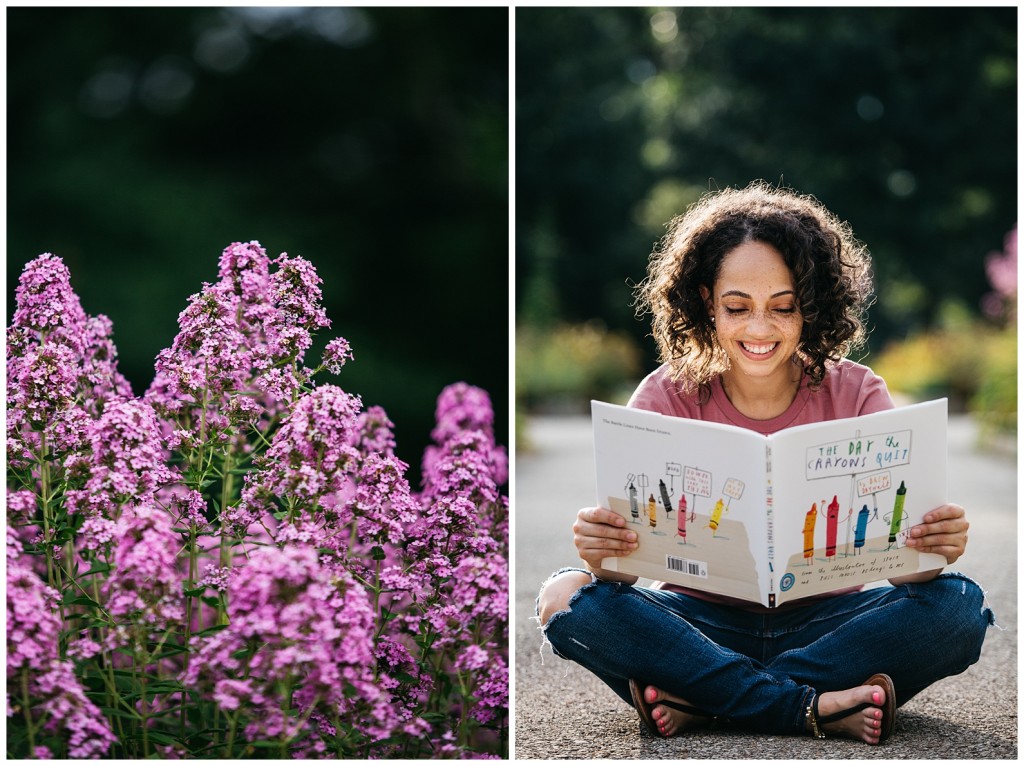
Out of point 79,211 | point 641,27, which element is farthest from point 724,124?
point 79,211

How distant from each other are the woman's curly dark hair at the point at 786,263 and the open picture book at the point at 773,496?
13.0 inches

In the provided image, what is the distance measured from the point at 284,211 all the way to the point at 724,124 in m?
8.93

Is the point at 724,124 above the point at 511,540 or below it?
above

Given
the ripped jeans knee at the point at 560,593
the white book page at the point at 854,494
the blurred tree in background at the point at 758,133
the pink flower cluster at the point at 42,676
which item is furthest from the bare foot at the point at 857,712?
the blurred tree in background at the point at 758,133

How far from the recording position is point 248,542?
1.57 m

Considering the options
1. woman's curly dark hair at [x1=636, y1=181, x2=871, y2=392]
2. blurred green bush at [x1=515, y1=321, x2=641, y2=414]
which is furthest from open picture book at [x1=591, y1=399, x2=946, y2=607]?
blurred green bush at [x1=515, y1=321, x2=641, y2=414]

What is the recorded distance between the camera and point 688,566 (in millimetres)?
1735

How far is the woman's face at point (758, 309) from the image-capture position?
1.93 metres

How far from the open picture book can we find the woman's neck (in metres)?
0.35

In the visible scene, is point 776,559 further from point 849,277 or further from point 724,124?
point 724,124

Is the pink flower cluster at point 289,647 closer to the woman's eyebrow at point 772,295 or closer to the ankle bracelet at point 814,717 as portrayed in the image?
the ankle bracelet at point 814,717

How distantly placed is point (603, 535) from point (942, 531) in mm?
502

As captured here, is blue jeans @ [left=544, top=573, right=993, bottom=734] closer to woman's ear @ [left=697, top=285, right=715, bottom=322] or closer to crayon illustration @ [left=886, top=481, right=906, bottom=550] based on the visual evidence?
crayon illustration @ [left=886, top=481, right=906, bottom=550]

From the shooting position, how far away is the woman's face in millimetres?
1930
